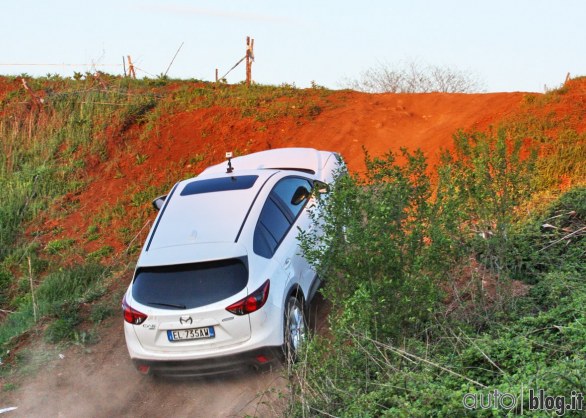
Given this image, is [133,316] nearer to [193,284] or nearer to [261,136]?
[193,284]

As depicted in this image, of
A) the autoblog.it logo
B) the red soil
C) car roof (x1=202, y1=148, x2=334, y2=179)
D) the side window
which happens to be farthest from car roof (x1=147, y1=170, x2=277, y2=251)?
the red soil

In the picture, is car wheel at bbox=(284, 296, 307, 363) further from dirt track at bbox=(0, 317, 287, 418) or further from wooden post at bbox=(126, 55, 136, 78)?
wooden post at bbox=(126, 55, 136, 78)

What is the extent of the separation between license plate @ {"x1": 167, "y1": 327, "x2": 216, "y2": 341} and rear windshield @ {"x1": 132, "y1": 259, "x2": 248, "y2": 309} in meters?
0.24

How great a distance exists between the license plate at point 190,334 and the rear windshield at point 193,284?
0.24 metres

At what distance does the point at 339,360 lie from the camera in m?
6.29

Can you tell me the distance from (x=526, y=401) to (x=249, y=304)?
297 cm

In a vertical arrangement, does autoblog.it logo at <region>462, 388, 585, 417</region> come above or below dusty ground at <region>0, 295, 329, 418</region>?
above

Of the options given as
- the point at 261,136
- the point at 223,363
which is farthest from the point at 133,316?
the point at 261,136

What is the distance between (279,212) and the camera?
8.28 meters

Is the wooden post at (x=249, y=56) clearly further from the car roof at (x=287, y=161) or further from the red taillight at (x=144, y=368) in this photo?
the red taillight at (x=144, y=368)

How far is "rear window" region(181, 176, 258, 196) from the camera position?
8453mm

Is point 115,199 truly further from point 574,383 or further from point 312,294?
point 574,383

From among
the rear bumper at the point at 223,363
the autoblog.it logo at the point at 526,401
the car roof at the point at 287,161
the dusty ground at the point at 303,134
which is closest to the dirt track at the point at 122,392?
the rear bumper at the point at 223,363

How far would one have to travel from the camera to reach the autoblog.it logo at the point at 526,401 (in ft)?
15.3
